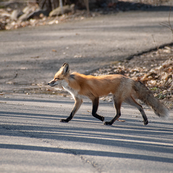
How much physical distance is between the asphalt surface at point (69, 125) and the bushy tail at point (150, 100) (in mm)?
280

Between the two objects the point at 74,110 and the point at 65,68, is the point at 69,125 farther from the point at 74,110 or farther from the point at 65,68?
the point at 65,68

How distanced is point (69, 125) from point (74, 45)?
29.7ft

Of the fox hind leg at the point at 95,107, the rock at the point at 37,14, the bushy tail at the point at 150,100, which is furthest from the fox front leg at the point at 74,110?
the rock at the point at 37,14

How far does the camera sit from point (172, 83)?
8.71 metres

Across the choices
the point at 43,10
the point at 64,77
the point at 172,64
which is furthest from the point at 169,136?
the point at 43,10

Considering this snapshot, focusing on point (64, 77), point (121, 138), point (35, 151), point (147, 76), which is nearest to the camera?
point (35, 151)

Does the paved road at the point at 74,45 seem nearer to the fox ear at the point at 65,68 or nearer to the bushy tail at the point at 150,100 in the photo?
the fox ear at the point at 65,68

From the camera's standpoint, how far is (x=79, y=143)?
4340 mm

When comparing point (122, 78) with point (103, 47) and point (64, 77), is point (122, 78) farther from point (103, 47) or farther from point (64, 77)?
point (103, 47)

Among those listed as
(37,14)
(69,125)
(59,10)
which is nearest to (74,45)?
(59,10)

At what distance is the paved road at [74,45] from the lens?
11.0 m

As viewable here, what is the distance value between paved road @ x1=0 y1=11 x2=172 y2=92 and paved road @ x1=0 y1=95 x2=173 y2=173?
4011 millimetres

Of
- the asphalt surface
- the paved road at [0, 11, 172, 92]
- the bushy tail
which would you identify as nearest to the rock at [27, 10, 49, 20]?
the paved road at [0, 11, 172, 92]

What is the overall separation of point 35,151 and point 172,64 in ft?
24.8
